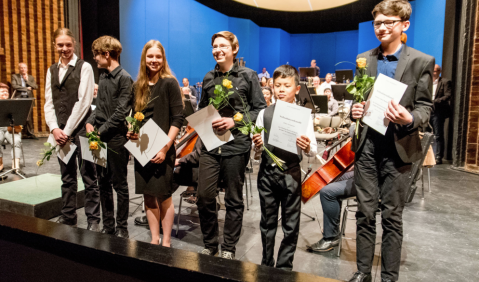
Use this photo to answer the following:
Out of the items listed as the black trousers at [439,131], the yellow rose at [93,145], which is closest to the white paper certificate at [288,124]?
the yellow rose at [93,145]

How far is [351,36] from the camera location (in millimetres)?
16750

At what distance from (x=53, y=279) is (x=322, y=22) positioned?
17200 millimetres

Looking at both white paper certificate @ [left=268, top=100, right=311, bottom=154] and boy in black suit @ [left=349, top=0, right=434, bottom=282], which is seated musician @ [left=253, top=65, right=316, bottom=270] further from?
boy in black suit @ [left=349, top=0, right=434, bottom=282]

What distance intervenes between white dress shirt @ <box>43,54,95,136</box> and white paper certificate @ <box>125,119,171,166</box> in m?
0.69

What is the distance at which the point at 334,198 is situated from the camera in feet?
8.83

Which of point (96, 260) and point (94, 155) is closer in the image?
point (96, 260)

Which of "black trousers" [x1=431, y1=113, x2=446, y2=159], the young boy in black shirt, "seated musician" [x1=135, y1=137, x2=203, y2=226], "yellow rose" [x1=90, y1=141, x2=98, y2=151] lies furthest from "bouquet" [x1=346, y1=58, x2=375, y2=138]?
"black trousers" [x1=431, y1=113, x2=446, y2=159]

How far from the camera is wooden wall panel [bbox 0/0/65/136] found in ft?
28.3

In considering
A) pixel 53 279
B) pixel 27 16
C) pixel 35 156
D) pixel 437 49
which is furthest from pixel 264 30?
pixel 53 279

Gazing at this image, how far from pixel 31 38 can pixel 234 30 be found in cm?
769

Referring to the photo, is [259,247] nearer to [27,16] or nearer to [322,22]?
[27,16]

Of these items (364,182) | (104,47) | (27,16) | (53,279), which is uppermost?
(27,16)

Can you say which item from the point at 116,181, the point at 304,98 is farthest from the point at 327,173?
the point at 304,98

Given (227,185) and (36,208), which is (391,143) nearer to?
(227,185)
